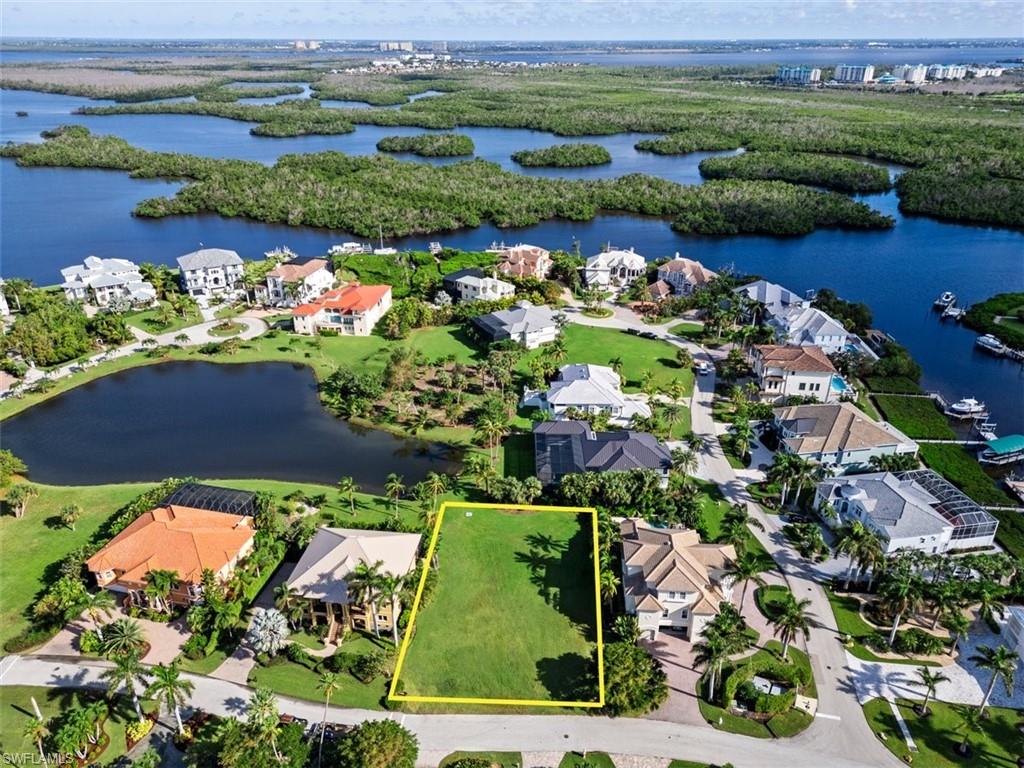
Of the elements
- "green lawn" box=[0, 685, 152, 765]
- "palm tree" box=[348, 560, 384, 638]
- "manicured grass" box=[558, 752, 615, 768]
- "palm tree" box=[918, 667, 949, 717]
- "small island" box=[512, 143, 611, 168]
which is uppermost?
"small island" box=[512, 143, 611, 168]

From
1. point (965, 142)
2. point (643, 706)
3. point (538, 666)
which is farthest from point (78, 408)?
point (965, 142)

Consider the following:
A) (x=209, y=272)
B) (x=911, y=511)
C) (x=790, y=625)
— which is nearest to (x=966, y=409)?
(x=911, y=511)

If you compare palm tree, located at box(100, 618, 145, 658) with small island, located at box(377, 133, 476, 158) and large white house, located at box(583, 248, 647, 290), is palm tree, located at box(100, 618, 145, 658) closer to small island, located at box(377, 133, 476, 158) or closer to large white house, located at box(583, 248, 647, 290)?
large white house, located at box(583, 248, 647, 290)

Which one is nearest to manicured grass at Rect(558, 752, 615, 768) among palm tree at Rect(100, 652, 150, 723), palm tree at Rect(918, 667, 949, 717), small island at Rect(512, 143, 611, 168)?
palm tree at Rect(918, 667, 949, 717)

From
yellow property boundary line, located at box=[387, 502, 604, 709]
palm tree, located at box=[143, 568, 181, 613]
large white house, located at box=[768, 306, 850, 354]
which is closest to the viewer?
yellow property boundary line, located at box=[387, 502, 604, 709]

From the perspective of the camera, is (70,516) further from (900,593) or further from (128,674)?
(900,593)

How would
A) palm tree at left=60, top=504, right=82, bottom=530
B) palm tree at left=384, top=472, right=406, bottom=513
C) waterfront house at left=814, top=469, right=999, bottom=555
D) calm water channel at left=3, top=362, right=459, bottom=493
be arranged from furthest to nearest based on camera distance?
calm water channel at left=3, top=362, right=459, bottom=493 < palm tree at left=384, top=472, right=406, bottom=513 < palm tree at left=60, top=504, right=82, bottom=530 < waterfront house at left=814, top=469, right=999, bottom=555
